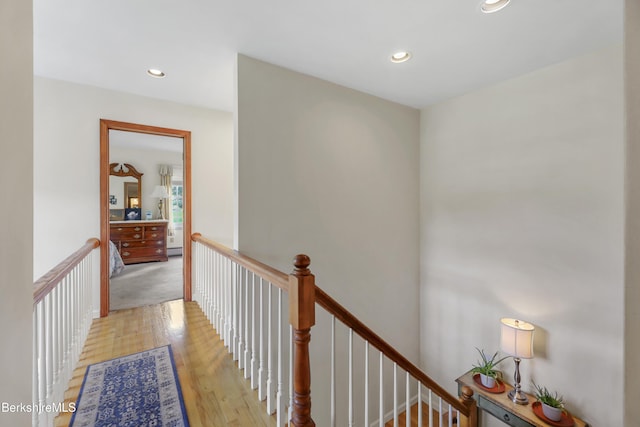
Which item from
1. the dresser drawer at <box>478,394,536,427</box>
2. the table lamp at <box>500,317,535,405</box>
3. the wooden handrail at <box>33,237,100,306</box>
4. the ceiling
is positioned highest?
the ceiling

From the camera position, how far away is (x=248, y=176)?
2227mm

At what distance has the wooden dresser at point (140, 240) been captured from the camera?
200 inches

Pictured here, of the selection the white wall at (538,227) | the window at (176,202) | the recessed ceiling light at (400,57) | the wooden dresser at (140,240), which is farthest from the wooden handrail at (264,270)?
the window at (176,202)

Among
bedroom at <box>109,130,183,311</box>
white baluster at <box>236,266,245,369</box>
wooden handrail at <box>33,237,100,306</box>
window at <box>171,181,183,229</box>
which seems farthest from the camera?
window at <box>171,181,183,229</box>

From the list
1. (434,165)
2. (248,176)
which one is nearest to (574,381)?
(434,165)

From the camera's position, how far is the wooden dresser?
507 cm

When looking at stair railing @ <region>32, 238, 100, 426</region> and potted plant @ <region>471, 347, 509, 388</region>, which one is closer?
stair railing @ <region>32, 238, 100, 426</region>

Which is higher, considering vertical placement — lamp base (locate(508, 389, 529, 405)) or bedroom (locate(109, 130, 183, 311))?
bedroom (locate(109, 130, 183, 311))

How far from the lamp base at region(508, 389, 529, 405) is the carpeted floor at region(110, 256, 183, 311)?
3803 mm

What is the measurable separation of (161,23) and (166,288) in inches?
130

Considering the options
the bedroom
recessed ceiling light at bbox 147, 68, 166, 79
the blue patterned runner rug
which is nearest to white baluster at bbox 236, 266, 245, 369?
the blue patterned runner rug

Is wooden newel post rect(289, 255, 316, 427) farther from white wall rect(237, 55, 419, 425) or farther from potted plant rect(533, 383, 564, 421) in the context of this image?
potted plant rect(533, 383, 564, 421)

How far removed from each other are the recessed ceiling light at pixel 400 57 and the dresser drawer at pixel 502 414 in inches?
126

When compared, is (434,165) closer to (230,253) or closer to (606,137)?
(606,137)
